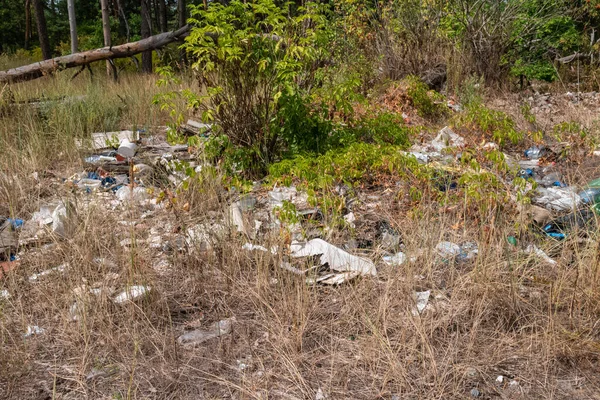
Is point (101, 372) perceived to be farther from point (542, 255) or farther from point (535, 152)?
point (535, 152)

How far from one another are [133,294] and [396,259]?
1.36 metres

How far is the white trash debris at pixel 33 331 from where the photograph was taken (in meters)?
2.24

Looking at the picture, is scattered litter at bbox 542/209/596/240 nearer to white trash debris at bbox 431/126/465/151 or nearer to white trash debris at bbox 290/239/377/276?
white trash debris at bbox 290/239/377/276

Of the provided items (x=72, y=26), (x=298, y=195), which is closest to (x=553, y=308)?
(x=298, y=195)

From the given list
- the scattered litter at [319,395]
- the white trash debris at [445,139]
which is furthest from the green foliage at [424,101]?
the scattered litter at [319,395]

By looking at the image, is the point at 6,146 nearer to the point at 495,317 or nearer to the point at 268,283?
the point at 268,283

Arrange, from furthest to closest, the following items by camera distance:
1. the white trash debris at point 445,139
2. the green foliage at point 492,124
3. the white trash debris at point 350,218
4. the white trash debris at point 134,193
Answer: the white trash debris at point 445,139, the green foliage at point 492,124, the white trash debris at point 134,193, the white trash debris at point 350,218

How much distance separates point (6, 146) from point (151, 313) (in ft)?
9.98

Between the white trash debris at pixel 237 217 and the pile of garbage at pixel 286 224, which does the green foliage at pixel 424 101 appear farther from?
the white trash debris at pixel 237 217

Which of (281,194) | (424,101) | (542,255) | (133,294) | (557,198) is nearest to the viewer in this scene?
(133,294)

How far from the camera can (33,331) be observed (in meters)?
2.26

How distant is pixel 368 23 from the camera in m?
8.85

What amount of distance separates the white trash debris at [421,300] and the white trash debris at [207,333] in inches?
34.1

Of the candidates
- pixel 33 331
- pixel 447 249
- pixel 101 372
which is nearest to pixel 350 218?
pixel 447 249
